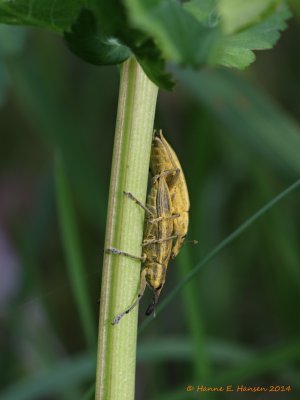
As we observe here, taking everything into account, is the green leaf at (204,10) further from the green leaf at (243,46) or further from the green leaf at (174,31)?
the green leaf at (174,31)

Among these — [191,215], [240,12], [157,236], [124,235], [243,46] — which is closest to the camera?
[240,12]

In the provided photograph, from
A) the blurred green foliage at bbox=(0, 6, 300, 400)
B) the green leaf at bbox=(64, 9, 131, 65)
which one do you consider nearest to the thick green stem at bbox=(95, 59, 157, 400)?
the green leaf at bbox=(64, 9, 131, 65)

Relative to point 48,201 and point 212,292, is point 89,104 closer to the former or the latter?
point 48,201

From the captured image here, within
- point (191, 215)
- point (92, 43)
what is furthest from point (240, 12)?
point (191, 215)

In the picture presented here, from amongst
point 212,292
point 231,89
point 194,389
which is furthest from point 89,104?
point 194,389

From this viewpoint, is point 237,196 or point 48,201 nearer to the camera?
point 48,201

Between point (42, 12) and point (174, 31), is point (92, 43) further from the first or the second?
point (174, 31)

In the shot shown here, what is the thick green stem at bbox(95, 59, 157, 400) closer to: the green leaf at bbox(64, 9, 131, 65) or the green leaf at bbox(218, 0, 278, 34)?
the green leaf at bbox(64, 9, 131, 65)
